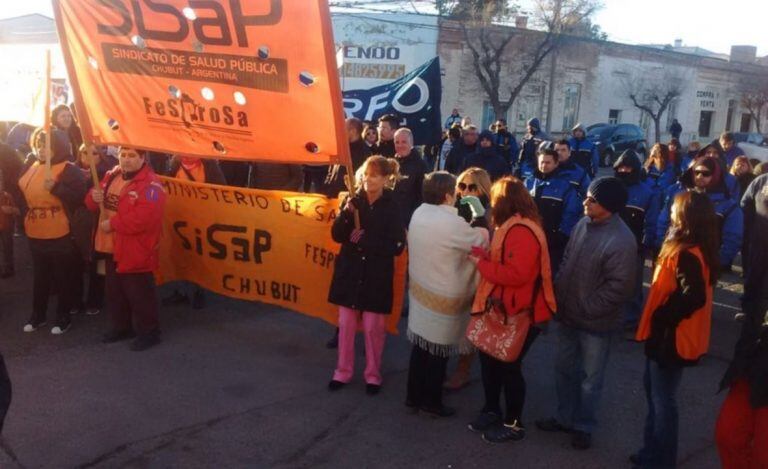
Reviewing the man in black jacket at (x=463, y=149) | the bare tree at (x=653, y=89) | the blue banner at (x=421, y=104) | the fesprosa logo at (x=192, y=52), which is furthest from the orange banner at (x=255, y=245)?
the bare tree at (x=653, y=89)

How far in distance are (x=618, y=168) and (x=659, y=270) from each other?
2.82 m

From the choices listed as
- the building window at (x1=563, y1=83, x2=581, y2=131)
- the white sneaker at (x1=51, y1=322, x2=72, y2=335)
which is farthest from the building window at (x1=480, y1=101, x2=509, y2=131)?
the white sneaker at (x1=51, y1=322, x2=72, y2=335)

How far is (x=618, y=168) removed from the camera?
6426 mm

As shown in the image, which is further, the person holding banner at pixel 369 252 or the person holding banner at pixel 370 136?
the person holding banner at pixel 370 136

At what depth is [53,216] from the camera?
19.4 ft

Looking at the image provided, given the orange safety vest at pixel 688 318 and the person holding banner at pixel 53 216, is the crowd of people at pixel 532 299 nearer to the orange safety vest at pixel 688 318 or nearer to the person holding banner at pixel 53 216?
the orange safety vest at pixel 688 318

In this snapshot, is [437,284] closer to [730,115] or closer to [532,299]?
[532,299]

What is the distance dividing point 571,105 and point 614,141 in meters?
7.10

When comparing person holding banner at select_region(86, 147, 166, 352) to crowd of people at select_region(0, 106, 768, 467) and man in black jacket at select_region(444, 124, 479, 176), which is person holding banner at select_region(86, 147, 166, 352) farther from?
man in black jacket at select_region(444, 124, 479, 176)

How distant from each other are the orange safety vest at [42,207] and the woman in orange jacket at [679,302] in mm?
4796

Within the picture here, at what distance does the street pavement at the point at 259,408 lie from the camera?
161 inches

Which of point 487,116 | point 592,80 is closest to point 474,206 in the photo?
point 487,116

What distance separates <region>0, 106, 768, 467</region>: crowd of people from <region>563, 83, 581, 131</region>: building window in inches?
1116

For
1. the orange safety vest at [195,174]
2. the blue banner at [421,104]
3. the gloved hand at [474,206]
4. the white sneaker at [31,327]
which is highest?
the blue banner at [421,104]
